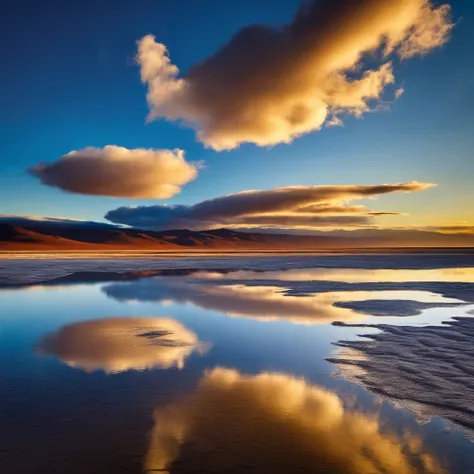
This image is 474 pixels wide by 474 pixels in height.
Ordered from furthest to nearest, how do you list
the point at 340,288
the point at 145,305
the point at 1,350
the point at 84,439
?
the point at 340,288 < the point at 145,305 < the point at 1,350 < the point at 84,439

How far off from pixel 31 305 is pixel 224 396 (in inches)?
391

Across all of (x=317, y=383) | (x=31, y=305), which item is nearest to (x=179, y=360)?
(x=317, y=383)

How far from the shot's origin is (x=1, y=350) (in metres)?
7.22

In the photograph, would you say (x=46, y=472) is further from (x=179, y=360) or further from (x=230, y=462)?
(x=179, y=360)

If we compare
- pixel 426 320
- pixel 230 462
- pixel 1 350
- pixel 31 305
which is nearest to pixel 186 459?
pixel 230 462

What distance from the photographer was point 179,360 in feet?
21.7

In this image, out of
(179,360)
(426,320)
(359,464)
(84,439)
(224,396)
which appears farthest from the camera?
(426,320)

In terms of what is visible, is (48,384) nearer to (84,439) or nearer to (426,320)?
(84,439)

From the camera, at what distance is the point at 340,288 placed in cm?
1744

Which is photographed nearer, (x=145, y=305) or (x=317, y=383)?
(x=317, y=383)

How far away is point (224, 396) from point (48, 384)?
98.9 inches

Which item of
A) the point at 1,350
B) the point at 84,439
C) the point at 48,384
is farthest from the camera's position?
the point at 1,350

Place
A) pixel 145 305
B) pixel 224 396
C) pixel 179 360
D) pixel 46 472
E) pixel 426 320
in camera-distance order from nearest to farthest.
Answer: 1. pixel 46 472
2. pixel 224 396
3. pixel 179 360
4. pixel 426 320
5. pixel 145 305

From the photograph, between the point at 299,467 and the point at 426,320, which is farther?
the point at 426,320
